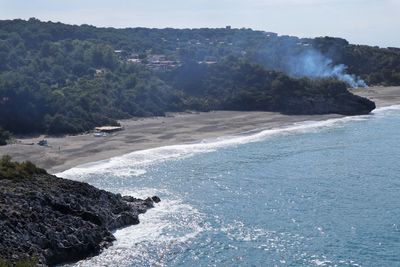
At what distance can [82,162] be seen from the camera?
66688 mm

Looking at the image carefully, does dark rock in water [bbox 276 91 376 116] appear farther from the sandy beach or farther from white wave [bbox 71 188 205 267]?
white wave [bbox 71 188 205 267]

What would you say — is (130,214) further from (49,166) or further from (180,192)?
(49,166)

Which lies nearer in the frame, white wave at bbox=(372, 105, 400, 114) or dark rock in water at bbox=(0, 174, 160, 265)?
dark rock in water at bbox=(0, 174, 160, 265)

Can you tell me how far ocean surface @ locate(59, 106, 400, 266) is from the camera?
40281mm

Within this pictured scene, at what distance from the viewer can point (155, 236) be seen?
4412cm

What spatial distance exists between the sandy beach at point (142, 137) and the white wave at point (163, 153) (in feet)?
5.82

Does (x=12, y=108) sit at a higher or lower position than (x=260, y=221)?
higher

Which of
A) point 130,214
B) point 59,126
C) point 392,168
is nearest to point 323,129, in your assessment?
point 392,168

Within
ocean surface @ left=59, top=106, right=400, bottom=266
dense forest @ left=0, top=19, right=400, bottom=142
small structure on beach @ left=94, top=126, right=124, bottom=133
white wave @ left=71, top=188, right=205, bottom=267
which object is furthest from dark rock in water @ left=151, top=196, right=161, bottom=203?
small structure on beach @ left=94, top=126, right=124, bottom=133

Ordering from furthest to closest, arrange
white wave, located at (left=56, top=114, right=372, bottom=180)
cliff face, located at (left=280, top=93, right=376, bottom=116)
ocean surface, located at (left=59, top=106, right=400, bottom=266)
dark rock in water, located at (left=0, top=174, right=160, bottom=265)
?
cliff face, located at (left=280, top=93, right=376, bottom=116) → white wave, located at (left=56, top=114, right=372, bottom=180) → ocean surface, located at (left=59, top=106, right=400, bottom=266) → dark rock in water, located at (left=0, top=174, right=160, bottom=265)

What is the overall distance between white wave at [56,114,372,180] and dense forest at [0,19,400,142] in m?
15.6

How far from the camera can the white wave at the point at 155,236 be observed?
39.8 metres

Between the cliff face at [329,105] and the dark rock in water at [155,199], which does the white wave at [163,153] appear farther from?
the cliff face at [329,105]

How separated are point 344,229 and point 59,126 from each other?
4859 centimetres
